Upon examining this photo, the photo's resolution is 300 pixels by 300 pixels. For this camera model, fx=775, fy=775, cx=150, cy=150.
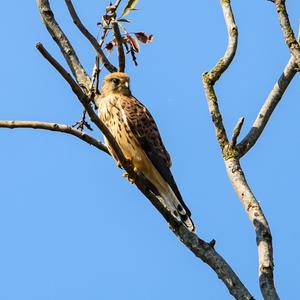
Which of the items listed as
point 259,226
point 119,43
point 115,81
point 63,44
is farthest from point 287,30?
point 115,81

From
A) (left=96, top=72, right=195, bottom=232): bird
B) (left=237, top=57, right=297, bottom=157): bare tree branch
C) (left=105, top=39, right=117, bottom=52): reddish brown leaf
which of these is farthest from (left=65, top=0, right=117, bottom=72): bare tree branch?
(left=237, top=57, right=297, bottom=157): bare tree branch

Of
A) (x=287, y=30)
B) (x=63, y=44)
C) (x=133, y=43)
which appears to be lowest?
(x=287, y=30)

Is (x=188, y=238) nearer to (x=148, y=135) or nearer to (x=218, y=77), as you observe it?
(x=218, y=77)

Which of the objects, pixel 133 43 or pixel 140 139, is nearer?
pixel 133 43

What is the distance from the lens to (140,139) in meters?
5.94

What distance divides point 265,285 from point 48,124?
1458 millimetres

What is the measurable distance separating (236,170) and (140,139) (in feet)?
5.78

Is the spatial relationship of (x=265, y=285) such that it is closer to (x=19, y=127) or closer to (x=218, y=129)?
(x=218, y=129)

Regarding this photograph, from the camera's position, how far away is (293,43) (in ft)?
13.4

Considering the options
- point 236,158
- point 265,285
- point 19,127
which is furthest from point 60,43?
point 265,285

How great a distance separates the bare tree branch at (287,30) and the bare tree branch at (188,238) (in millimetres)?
1063

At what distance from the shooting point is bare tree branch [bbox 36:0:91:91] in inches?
207

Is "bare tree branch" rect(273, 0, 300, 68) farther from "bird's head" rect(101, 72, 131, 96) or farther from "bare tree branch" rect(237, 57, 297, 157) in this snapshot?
"bird's head" rect(101, 72, 131, 96)

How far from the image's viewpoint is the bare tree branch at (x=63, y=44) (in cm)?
525
